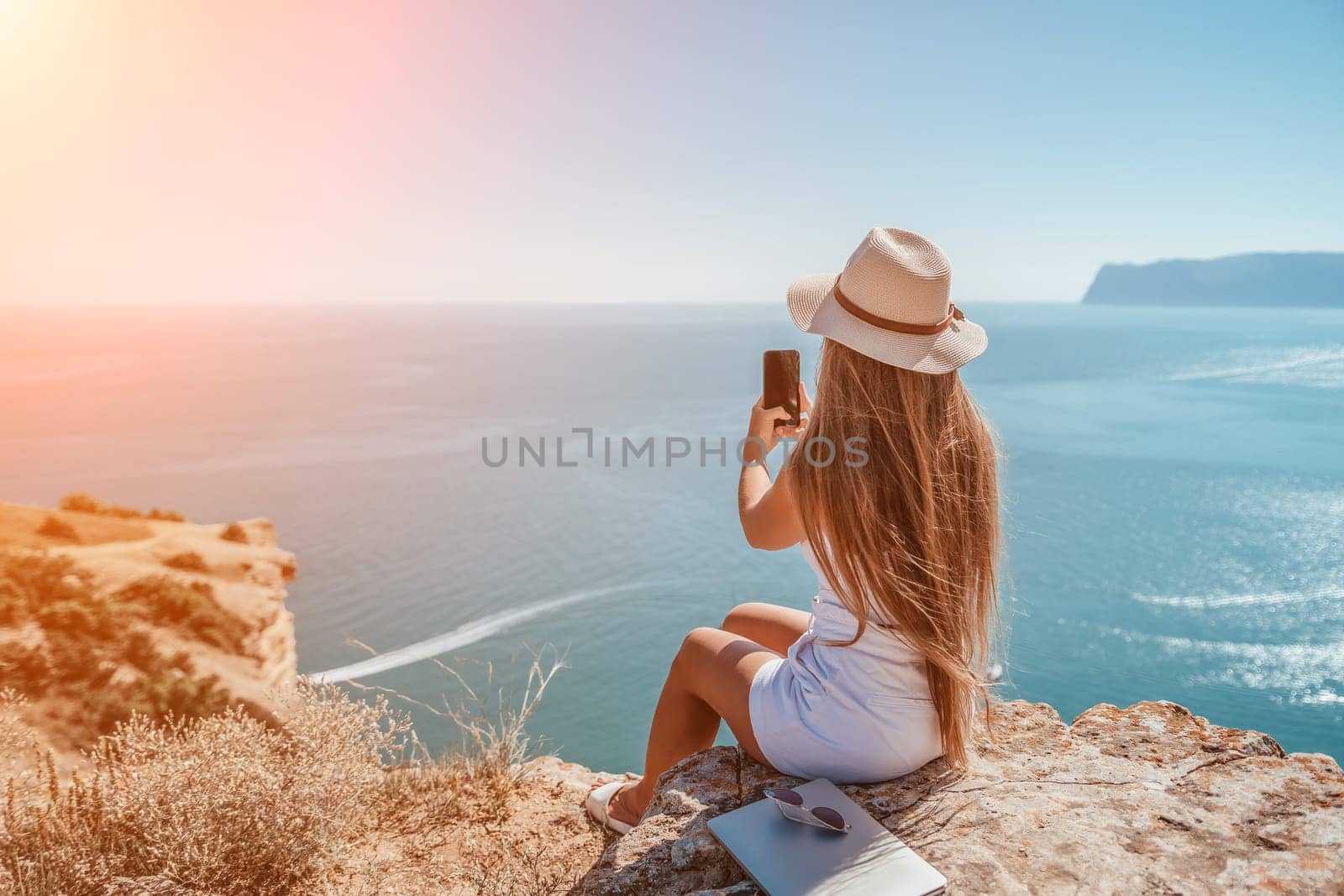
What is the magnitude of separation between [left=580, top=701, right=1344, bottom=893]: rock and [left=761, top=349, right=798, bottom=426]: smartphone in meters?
1.05

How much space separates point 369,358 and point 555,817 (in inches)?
3198

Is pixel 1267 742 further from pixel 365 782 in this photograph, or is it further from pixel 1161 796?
pixel 365 782

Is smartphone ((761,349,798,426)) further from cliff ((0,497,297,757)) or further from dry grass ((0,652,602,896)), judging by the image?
cliff ((0,497,297,757))

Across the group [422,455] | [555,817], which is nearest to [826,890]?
[555,817]

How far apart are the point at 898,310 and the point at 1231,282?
365 feet

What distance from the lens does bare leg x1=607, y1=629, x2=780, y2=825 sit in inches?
79.8

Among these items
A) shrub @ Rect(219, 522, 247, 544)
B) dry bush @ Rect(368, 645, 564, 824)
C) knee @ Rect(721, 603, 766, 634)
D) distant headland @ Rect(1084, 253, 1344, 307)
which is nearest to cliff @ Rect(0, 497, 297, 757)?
shrub @ Rect(219, 522, 247, 544)

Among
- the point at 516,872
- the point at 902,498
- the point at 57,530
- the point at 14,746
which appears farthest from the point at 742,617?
the point at 57,530

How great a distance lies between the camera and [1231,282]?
8725 centimetres

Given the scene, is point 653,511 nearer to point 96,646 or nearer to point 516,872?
point 96,646

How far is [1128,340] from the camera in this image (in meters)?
69.7

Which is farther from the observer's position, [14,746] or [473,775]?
[473,775]

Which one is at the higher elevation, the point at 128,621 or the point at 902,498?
the point at 902,498

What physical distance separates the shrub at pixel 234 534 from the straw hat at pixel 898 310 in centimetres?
1340
